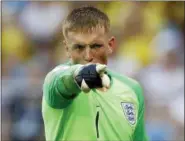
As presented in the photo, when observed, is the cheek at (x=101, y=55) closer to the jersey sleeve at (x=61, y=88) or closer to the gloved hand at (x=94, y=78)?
the jersey sleeve at (x=61, y=88)

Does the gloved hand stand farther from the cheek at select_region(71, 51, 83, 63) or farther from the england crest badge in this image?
the england crest badge

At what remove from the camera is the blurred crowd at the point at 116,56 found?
535 cm

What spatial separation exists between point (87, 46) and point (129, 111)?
13.4 inches

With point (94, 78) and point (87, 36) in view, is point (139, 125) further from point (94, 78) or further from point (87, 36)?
point (94, 78)

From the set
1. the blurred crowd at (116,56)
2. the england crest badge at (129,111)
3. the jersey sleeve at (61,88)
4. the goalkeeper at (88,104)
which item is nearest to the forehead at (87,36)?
the goalkeeper at (88,104)

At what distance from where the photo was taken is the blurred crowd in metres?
5.35

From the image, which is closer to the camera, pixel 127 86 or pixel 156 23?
pixel 127 86

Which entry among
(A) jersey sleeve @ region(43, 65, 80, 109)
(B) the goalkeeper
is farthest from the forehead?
(A) jersey sleeve @ region(43, 65, 80, 109)

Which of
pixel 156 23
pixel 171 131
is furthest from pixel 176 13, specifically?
pixel 171 131

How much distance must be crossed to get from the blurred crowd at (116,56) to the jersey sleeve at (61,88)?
3.17 meters

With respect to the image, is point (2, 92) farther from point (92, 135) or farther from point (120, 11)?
point (92, 135)

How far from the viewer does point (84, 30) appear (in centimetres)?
232

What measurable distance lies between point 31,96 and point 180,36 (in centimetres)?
156

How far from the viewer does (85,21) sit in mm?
2365
